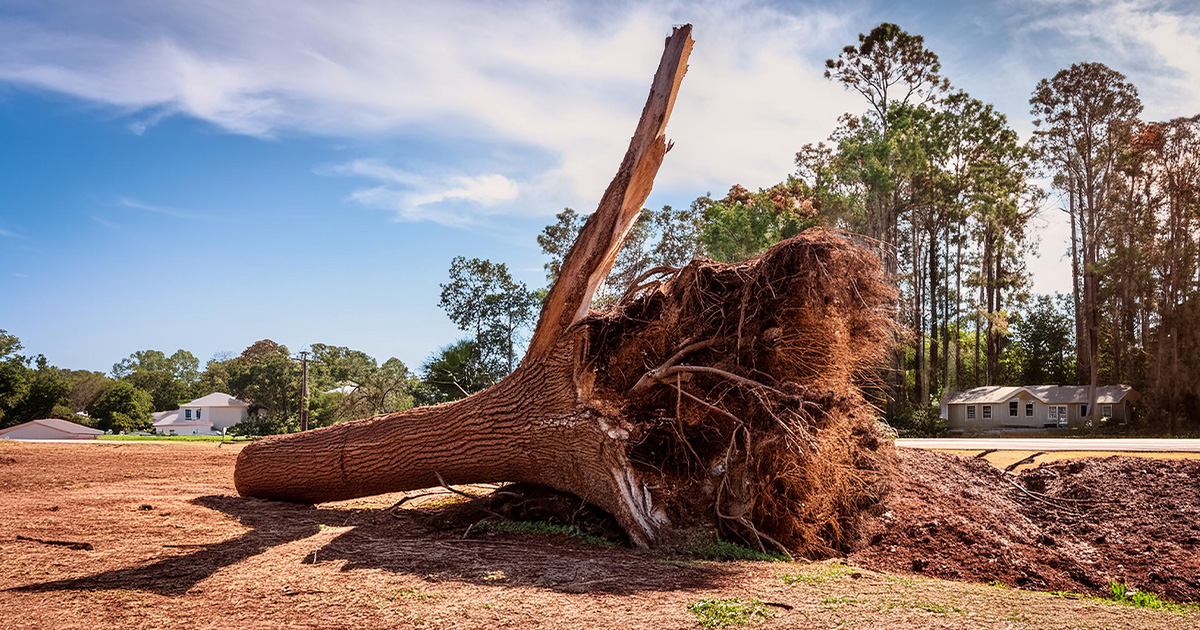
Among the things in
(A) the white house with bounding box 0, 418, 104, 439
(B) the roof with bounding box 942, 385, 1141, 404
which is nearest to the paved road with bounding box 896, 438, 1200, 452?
(B) the roof with bounding box 942, 385, 1141, 404

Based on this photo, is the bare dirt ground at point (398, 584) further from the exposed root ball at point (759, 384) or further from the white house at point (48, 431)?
the white house at point (48, 431)

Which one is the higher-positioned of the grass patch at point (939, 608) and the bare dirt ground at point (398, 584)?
the grass patch at point (939, 608)

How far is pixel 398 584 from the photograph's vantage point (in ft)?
17.0

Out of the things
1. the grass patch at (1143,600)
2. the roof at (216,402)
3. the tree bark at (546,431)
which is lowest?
the roof at (216,402)

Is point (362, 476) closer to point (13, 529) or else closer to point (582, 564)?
point (13, 529)

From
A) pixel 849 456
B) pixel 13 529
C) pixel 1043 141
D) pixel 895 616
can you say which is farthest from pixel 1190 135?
pixel 13 529

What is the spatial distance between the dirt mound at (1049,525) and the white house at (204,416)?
2149 inches

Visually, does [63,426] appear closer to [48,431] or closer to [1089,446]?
[48,431]

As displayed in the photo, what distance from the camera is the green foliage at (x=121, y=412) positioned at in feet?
144

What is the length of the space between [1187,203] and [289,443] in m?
Result: 39.3

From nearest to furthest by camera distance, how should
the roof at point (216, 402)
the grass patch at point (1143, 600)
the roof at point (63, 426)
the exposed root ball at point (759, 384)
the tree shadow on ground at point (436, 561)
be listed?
the tree shadow on ground at point (436, 561) → the grass patch at point (1143, 600) → the exposed root ball at point (759, 384) → the roof at point (63, 426) → the roof at point (216, 402)

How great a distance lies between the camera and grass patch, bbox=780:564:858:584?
5448mm

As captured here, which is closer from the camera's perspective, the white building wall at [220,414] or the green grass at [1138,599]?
the green grass at [1138,599]

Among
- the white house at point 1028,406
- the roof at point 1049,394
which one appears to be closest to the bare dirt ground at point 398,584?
the white house at point 1028,406
